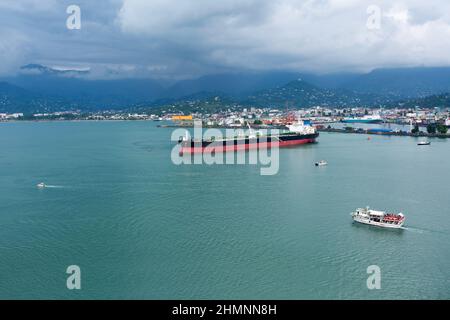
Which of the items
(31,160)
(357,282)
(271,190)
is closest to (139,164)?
(31,160)

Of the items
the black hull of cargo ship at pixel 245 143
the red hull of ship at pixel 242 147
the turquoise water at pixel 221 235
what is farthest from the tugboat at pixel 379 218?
the black hull of cargo ship at pixel 245 143

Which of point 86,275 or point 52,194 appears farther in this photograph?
point 52,194

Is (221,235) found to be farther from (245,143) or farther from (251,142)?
(251,142)

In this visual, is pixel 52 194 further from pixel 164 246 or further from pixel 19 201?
pixel 164 246

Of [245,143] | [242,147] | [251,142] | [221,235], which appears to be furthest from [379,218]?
[251,142]
